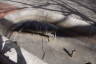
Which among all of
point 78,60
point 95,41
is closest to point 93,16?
point 95,41

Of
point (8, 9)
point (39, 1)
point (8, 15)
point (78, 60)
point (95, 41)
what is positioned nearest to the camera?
point (78, 60)

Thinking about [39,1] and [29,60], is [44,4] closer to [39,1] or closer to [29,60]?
[39,1]

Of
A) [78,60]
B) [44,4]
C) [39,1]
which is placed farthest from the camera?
[39,1]

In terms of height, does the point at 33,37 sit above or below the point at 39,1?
below

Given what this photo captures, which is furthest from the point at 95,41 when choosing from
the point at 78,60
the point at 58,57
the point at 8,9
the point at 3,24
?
the point at 8,9

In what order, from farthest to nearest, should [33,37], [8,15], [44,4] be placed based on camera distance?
[44,4] < [8,15] < [33,37]

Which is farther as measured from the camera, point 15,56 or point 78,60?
point 78,60

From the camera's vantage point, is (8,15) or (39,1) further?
(39,1)

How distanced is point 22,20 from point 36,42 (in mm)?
851

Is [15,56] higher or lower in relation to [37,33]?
higher

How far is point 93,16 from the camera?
13.5 ft

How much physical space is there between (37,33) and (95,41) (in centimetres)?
129

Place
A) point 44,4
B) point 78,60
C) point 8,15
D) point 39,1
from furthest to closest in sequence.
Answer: point 39,1 < point 44,4 < point 8,15 < point 78,60

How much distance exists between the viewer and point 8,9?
454 cm
